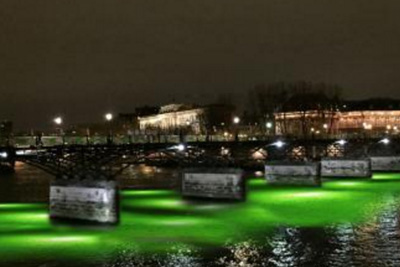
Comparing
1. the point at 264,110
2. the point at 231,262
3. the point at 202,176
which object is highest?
the point at 264,110

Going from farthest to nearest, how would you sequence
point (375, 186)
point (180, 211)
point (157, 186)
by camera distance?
point (157, 186)
point (375, 186)
point (180, 211)

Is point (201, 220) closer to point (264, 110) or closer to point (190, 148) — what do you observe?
point (190, 148)

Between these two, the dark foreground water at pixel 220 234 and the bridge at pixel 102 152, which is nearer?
the dark foreground water at pixel 220 234

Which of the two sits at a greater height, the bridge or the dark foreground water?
the bridge

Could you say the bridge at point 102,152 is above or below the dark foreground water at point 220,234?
above

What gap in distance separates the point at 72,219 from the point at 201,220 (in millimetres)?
9658

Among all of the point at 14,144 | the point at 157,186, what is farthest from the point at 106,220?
the point at 157,186

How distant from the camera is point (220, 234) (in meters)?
43.8

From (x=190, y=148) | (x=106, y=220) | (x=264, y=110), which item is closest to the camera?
(x=106, y=220)

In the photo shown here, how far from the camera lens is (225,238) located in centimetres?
4197

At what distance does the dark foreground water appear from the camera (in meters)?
35.6

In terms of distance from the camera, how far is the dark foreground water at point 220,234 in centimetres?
3556

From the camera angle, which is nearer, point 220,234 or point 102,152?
point 220,234

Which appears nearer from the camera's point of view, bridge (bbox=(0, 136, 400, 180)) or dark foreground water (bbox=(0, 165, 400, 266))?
dark foreground water (bbox=(0, 165, 400, 266))
